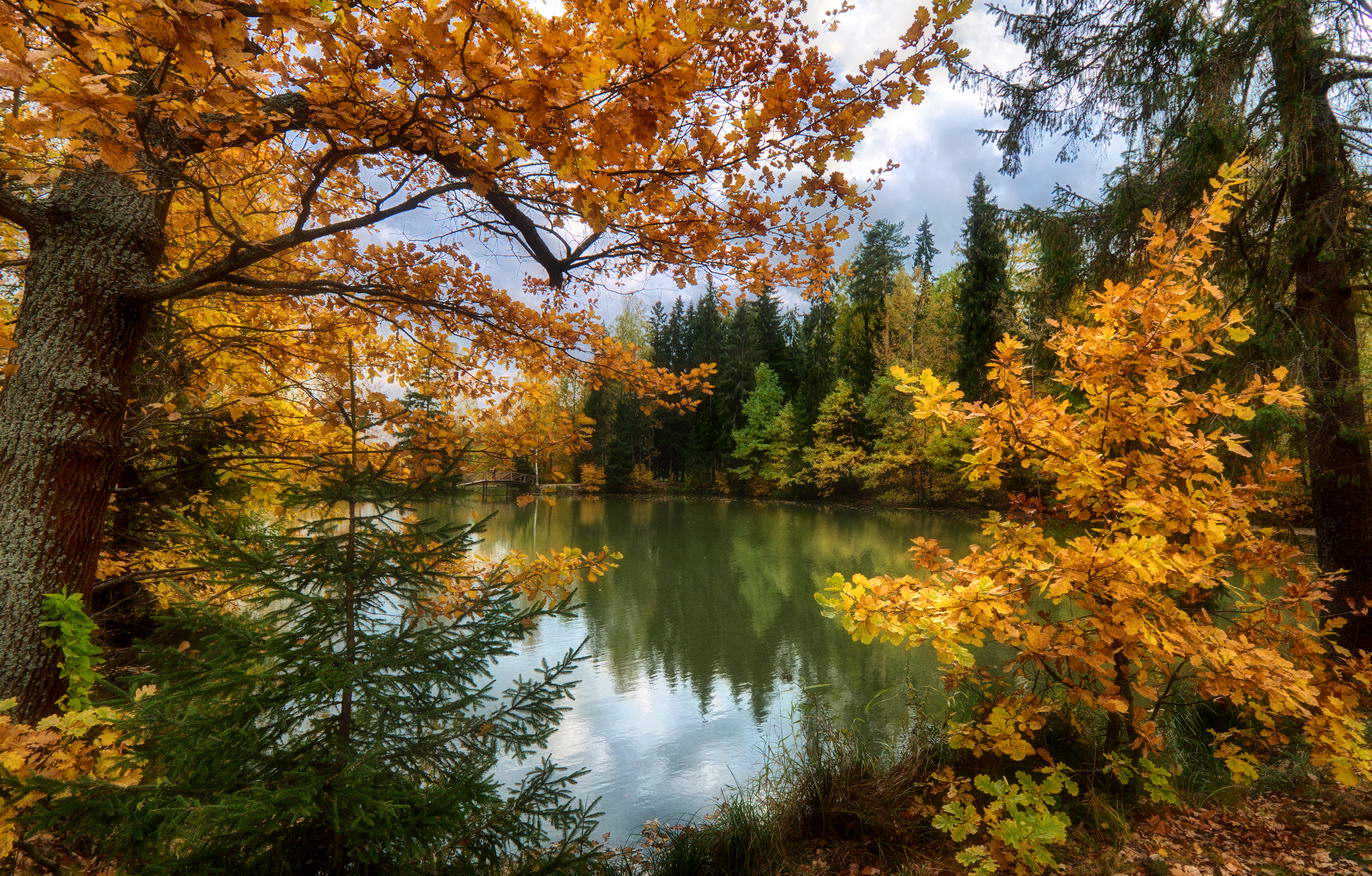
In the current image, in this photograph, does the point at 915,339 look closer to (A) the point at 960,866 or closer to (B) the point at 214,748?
(A) the point at 960,866

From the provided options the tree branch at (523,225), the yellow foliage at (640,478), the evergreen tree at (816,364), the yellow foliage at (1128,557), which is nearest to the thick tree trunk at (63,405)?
the tree branch at (523,225)

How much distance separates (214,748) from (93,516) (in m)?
1.39

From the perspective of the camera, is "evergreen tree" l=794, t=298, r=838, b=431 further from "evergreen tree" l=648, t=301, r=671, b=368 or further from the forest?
the forest

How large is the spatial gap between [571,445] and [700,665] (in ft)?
14.8

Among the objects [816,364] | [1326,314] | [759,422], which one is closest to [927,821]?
[1326,314]

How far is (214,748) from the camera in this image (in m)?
1.63

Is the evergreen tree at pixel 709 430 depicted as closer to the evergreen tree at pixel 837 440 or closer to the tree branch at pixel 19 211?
the evergreen tree at pixel 837 440

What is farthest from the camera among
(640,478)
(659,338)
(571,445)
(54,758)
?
(659,338)

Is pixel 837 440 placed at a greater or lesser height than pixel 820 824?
greater

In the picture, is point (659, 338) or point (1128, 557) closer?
point (1128, 557)

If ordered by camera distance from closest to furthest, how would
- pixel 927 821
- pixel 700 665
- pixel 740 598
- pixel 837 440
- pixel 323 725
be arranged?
pixel 323 725
pixel 927 821
pixel 700 665
pixel 740 598
pixel 837 440

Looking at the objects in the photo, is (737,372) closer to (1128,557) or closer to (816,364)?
(816,364)

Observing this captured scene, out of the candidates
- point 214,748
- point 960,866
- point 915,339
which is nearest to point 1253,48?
point 960,866

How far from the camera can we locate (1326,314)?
174 inches
